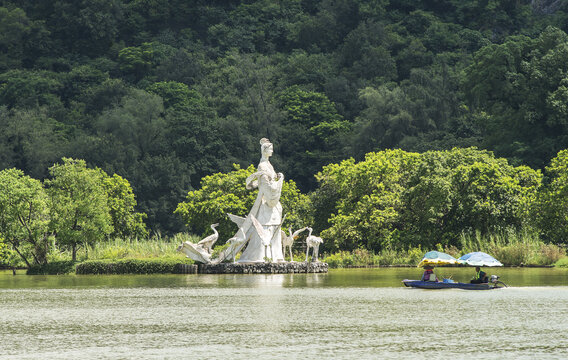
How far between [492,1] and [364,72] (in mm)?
14937

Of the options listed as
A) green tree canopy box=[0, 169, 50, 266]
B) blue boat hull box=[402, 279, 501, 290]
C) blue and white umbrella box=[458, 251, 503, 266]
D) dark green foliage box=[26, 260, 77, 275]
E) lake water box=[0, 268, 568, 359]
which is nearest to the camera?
lake water box=[0, 268, 568, 359]

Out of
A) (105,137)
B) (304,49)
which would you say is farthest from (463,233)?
(304,49)

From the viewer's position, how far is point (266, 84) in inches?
4023

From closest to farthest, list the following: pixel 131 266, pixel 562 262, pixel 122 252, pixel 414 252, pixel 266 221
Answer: pixel 266 221
pixel 131 266
pixel 562 262
pixel 122 252
pixel 414 252

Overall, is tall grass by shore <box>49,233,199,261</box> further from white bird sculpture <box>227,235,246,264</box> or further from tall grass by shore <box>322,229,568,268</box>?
tall grass by shore <box>322,229,568,268</box>

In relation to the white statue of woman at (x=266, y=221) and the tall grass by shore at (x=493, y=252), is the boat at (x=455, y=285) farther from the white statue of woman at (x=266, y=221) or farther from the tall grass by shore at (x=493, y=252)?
the tall grass by shore at (x=493, y=252)

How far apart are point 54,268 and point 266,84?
181ft

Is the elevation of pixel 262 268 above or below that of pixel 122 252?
below

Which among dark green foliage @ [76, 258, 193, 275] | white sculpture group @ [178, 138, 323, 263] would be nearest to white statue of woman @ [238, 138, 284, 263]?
white sculpture group @ [178, 138, 323, 263]

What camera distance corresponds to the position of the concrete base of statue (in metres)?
45.5

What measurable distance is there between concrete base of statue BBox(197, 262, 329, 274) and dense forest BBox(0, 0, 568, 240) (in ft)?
84.0

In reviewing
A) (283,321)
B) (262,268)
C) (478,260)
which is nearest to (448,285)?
(478,260)

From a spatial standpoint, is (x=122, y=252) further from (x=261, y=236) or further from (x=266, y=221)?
(x=261, y=236)

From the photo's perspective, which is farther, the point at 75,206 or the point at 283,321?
the point at 75,206
